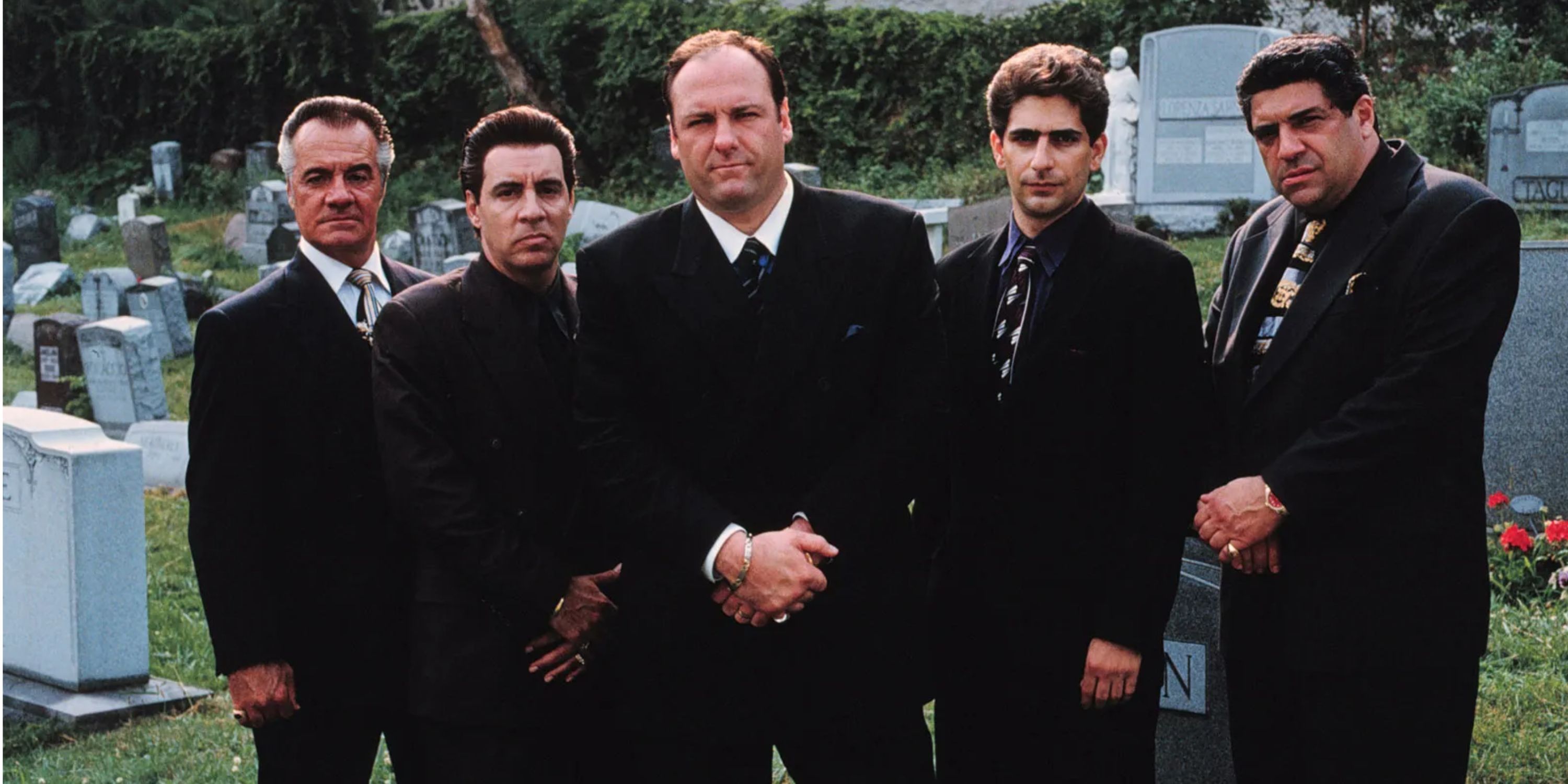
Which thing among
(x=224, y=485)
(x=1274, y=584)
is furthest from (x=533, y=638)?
(x=1274, y=584)

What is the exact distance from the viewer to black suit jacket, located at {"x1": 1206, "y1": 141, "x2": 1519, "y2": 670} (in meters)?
2.71

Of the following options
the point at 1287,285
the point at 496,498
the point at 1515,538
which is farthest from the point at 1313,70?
the point at 1515,538

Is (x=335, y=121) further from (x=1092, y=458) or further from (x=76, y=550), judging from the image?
(x=76, y=550)

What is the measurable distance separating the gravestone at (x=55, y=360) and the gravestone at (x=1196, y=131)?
29.4 feet

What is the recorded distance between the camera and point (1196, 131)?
13.1m

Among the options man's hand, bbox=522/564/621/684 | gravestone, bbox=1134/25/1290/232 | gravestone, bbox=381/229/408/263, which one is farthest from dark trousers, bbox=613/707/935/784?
gravestone, bbox=381/229/408/263

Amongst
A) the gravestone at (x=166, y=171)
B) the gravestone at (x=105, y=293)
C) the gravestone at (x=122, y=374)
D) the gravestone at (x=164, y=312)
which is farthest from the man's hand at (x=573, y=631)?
the gravestone at (x=166, y=171)

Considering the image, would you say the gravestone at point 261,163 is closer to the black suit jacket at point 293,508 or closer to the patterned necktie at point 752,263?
the black suit jacket at point 293,508

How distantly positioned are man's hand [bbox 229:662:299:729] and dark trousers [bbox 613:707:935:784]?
0.83m

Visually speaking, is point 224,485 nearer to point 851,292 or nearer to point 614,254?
point 614,254

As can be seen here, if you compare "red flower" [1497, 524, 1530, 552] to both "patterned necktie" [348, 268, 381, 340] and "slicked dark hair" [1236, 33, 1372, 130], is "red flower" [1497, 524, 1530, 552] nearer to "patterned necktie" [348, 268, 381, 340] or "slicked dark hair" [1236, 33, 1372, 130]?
"slicked dark hair" [1236, 33, 1372, 130]

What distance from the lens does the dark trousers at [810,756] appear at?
2.60 meters

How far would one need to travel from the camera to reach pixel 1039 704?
9.53 ft

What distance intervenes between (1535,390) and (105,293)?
37.5ft
